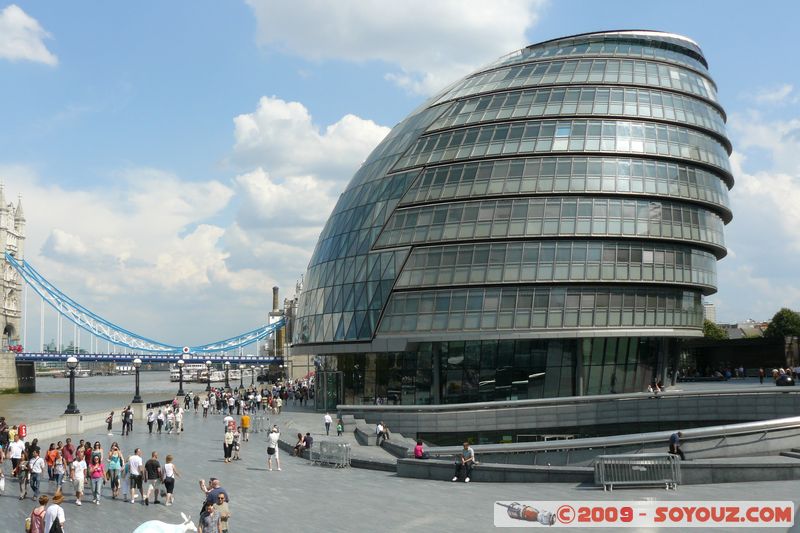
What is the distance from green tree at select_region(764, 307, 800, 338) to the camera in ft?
396

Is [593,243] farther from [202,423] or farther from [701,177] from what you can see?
[202,423]

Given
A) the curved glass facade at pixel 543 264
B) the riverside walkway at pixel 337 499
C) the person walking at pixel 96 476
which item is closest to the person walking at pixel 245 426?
the riverside walkway at pixel 337 499

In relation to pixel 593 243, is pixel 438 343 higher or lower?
lower

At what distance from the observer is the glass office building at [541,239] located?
4869 cm

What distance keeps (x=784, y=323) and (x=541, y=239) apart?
3535 inches

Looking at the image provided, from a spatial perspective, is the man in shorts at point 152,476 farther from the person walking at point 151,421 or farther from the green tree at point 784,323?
the green tree at point 784,323

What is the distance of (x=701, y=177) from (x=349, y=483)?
37.1m

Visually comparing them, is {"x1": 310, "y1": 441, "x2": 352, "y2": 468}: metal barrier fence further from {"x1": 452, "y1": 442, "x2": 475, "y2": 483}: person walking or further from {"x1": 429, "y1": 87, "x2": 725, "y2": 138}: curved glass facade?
{"x1": 429, "y1": 87, "x2": 725, "y2": 138}: curved glass facade

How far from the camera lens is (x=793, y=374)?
57562mm

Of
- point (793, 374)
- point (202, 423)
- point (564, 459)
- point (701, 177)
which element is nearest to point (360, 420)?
point (202, 423)

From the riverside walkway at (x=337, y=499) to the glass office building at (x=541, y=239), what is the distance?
791 inches

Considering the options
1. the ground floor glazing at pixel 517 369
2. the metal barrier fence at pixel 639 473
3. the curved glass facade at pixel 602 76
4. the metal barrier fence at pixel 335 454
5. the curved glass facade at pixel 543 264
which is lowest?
the metal barrier fence at pixel 335 454

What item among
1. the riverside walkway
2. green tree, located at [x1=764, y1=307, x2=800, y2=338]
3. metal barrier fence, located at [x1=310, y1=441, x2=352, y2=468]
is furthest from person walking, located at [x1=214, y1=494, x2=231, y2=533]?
green tree, located at [x1=764, y1=307, x2=800, y2=338]

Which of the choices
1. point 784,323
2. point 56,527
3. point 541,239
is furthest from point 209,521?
point 784,323
